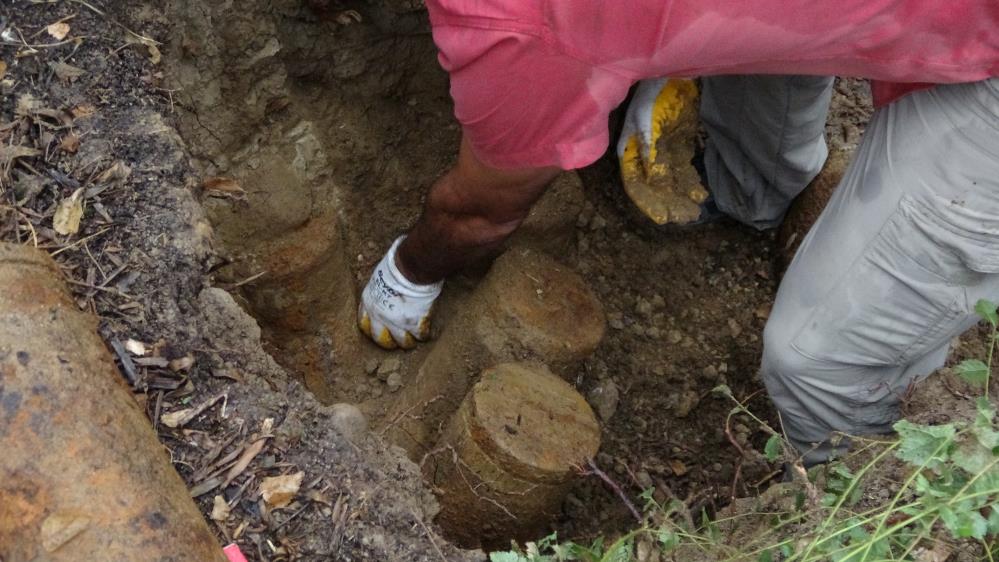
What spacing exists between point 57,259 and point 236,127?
1.03 meters

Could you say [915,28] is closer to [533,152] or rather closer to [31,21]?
[533,152]

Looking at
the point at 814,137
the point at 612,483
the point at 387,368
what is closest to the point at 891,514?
the point at 612,483

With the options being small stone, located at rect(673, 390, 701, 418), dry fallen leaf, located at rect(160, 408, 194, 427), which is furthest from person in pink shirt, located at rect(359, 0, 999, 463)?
dry fallen leaf, located at rect(160, 408, 194, 427)

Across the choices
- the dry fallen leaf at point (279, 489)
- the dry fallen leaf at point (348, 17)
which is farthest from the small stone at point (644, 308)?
the dry fallen leaf at point (279, 489)

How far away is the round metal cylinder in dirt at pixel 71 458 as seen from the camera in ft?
3.57

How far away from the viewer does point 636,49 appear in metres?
1.44

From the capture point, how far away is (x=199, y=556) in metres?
1.15

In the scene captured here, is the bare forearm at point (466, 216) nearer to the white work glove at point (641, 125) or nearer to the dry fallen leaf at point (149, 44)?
the white work glove at point (641, 125)

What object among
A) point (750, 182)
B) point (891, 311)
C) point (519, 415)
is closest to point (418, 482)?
point (519, 415)

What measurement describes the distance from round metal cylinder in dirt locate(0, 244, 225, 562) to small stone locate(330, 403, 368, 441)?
1.15 ft

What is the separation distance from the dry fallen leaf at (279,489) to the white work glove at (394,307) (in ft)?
4.08

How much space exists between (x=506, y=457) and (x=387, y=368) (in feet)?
3.31

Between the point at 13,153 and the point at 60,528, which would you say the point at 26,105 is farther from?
the point at 60,528

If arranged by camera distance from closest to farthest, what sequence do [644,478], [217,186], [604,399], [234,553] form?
[234,553]
[217,186]
[644,478]
[604,399]
